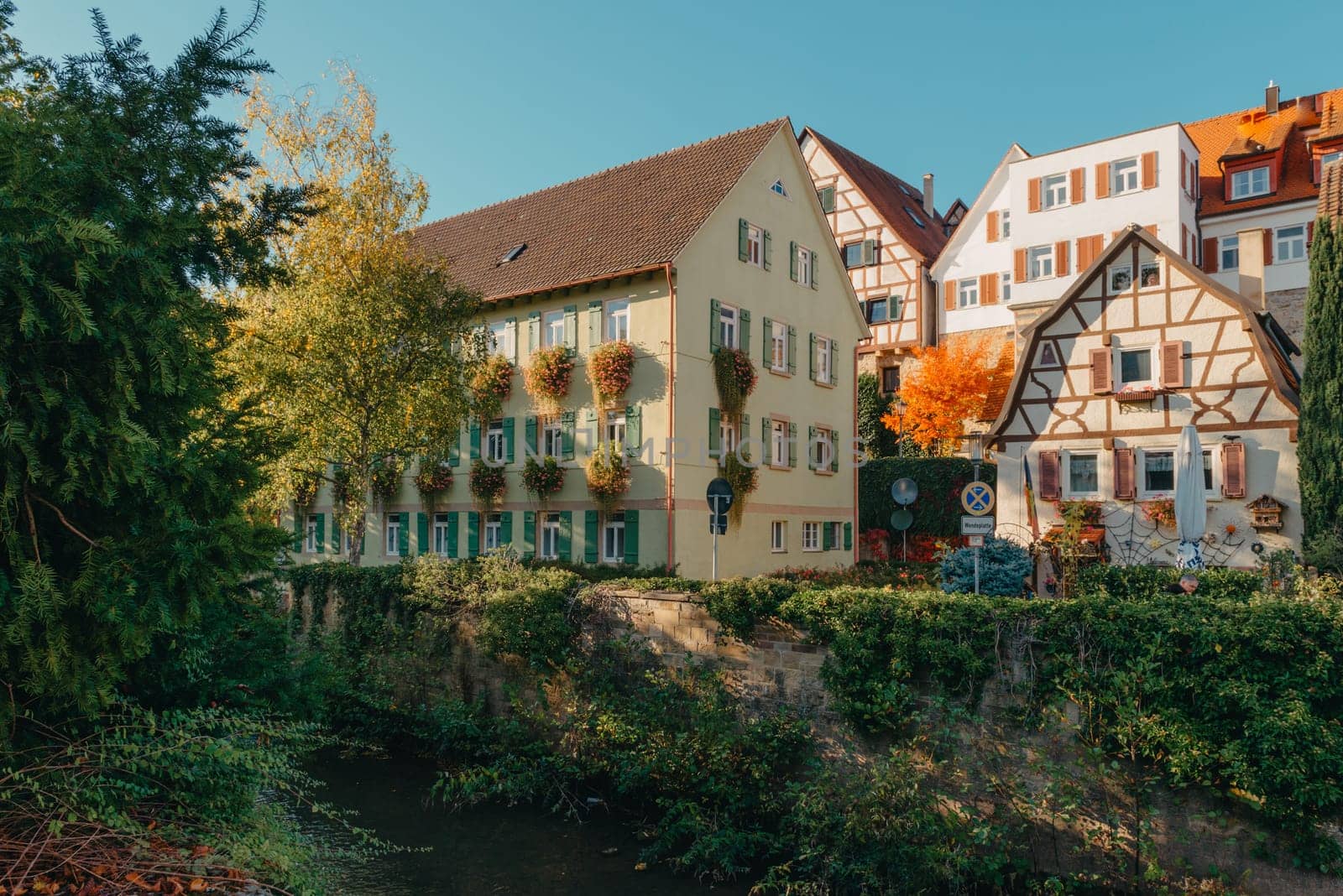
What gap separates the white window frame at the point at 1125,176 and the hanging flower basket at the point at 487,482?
21834mm

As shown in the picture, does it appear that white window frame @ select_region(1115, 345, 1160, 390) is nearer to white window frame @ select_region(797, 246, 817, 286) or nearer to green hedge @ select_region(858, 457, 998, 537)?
green hedge @ select_region(858, 457, 998, 537)

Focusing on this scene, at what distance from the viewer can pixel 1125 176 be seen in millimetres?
30875

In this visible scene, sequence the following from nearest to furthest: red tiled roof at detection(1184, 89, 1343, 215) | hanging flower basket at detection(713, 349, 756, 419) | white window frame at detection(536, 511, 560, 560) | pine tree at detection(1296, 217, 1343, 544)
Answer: pine tree at detection(1296, 217, 1343, 544) < hanging flower basket at detection(713, 349, 756, 419) < white window frame at detection(536, 511, 560, 560) < red tiled roof at detection(1184, 89, 1343, 215)

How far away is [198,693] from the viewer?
21.7 ft

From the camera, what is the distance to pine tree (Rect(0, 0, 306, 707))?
484 cm

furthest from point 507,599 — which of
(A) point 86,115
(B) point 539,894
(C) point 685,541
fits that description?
(A) point 86,115

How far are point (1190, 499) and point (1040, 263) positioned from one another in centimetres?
1934

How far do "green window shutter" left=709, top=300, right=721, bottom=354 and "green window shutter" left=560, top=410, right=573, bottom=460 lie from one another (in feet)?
11.4

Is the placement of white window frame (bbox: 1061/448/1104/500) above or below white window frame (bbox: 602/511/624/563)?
above

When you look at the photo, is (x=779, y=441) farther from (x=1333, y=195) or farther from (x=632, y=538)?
(x=1333, y=195)

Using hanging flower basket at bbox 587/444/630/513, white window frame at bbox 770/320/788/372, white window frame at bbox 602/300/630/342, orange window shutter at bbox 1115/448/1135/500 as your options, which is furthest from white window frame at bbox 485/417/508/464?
orange window shutter at bbox 1115/448/1135/500

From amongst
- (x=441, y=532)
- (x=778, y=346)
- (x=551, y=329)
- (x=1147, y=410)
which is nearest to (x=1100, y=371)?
(x=1147, y=410)

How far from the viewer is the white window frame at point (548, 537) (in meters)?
21.8

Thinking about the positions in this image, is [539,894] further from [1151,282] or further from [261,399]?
[1151,282]
